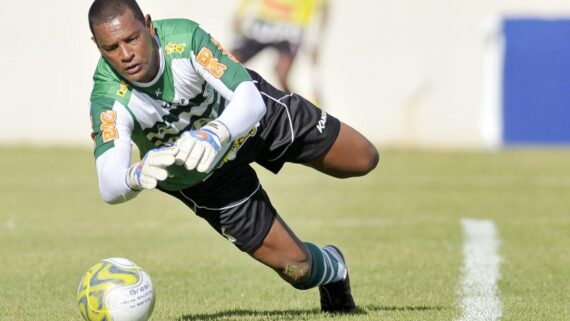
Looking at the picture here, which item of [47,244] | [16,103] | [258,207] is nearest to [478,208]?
[47,244]

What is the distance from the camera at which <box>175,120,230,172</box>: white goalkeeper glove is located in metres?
5.41

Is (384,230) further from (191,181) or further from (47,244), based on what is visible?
(191,181)

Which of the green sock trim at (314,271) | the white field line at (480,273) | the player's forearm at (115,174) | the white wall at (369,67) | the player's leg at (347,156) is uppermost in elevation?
the player's forearm at (115,174)

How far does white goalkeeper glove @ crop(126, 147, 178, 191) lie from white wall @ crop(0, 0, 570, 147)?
1605cm

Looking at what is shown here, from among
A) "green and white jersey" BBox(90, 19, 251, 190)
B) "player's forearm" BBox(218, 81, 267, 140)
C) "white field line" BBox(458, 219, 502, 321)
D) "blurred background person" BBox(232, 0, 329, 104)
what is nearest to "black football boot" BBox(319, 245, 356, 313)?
"white field line" BBox(458, 219, 502, 321)

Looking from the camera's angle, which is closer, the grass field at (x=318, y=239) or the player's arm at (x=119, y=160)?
the player's arm at (x=119, y=160)

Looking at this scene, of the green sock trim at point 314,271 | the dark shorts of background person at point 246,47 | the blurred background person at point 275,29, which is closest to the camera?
the green sock trim at point 314,271

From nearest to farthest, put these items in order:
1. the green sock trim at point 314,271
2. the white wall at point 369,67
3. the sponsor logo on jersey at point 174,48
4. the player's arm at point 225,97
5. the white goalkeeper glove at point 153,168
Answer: the white goalkeeper glove at point 153,168 → the player's arm at point 225,97 → the sponsor logo on jersey at point 174,48 → the green sock trim at point 314,271 → the white wall at point 369,67

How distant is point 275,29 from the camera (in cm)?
1814

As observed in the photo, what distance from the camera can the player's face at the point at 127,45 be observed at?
5.76 meters

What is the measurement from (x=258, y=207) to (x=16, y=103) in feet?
51.5

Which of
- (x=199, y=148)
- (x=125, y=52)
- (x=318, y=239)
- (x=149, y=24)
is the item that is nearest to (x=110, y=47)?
(x=125, y=52)

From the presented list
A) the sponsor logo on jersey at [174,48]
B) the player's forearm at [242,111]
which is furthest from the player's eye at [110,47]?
the player's forearm at [242,111]

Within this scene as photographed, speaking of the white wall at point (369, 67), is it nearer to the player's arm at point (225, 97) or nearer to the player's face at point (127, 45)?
the player's arm at point (225, 97)
